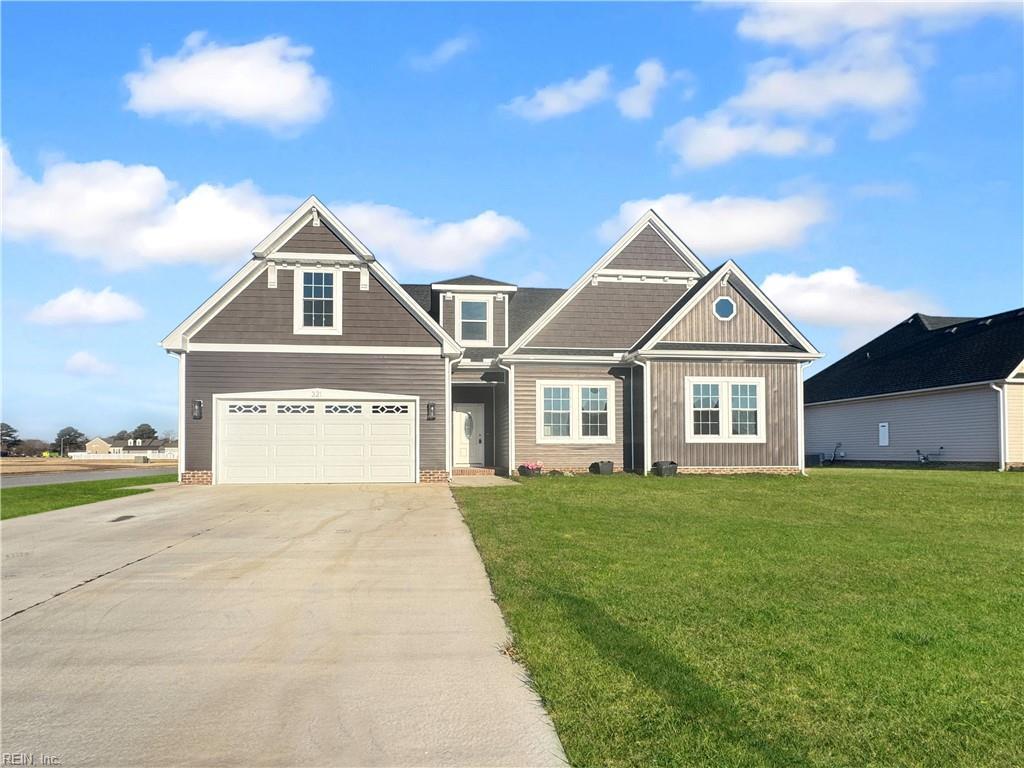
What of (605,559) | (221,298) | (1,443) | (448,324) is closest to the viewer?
(605,559)

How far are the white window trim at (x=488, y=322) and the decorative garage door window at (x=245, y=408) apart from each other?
7041mm

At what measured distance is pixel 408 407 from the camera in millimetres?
19984

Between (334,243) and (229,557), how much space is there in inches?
477

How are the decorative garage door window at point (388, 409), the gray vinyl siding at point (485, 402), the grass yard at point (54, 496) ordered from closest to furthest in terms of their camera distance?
1. the grass yard at point (54, 496)
2. the decorative garage door window at point (388, 409)
3. the gray vinyl siding at point (485, 402)

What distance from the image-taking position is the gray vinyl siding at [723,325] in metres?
22.0

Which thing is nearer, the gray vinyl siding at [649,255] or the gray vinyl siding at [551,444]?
the gray vinyl siding at [551,444]

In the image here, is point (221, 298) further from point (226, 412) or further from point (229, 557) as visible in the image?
point (229, 557)

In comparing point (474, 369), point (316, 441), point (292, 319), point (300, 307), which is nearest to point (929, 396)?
point (474, 369)

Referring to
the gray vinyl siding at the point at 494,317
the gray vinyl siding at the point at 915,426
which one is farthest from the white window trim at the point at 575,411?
the gray vinyl siding at the point at 915,426

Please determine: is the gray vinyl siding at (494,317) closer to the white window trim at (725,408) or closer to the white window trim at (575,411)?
the white window trim at (575,411)

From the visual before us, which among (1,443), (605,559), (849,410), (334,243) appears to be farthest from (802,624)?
(1,443)

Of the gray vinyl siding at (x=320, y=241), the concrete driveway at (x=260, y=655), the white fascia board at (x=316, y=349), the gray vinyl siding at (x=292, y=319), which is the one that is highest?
the gray vinyl siding at (x=320, y=241)

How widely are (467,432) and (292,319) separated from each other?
8232mm

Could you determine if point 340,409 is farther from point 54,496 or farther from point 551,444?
point 54,496
